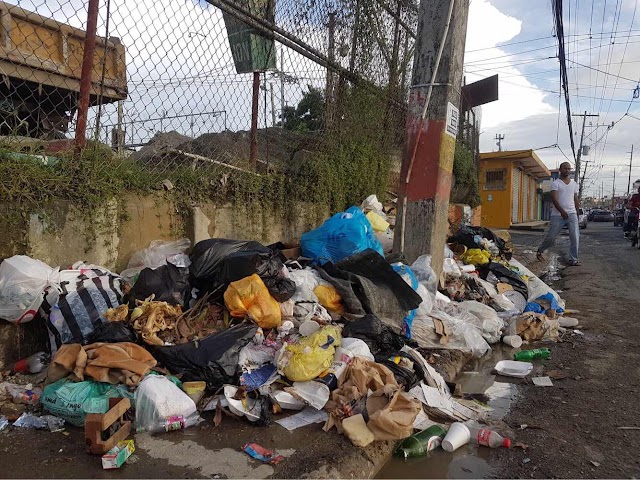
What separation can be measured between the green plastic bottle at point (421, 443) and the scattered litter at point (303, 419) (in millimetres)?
375

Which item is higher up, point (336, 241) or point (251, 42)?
point (251, 42)

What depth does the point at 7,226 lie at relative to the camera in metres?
2.48

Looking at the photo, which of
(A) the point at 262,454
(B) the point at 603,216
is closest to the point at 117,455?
(A) the point at 262,454

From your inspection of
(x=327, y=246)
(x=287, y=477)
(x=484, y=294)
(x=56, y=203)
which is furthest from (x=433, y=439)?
(x=484, y=294)

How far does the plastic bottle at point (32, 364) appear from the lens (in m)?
2.46

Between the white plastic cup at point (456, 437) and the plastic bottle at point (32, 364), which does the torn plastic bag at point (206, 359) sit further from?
the white plastic cup at point (456, 437)

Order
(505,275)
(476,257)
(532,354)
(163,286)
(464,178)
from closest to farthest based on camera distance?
(163,286)
(532,354)
(505,275)
(476,257)
(464,178)

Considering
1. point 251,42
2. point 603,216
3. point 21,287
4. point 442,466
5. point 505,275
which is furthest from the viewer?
point 603,216

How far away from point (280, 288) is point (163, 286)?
2.37 feet

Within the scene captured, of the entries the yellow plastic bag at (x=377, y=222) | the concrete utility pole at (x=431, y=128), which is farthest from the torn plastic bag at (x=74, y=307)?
the yellow plastic bag at (x=377, y=222)

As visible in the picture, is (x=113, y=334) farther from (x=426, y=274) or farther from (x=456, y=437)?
(x=426, y=274)

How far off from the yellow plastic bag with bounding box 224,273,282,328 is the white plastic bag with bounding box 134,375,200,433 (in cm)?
67

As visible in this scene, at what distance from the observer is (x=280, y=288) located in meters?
2.94

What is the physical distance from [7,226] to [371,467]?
2.20m
